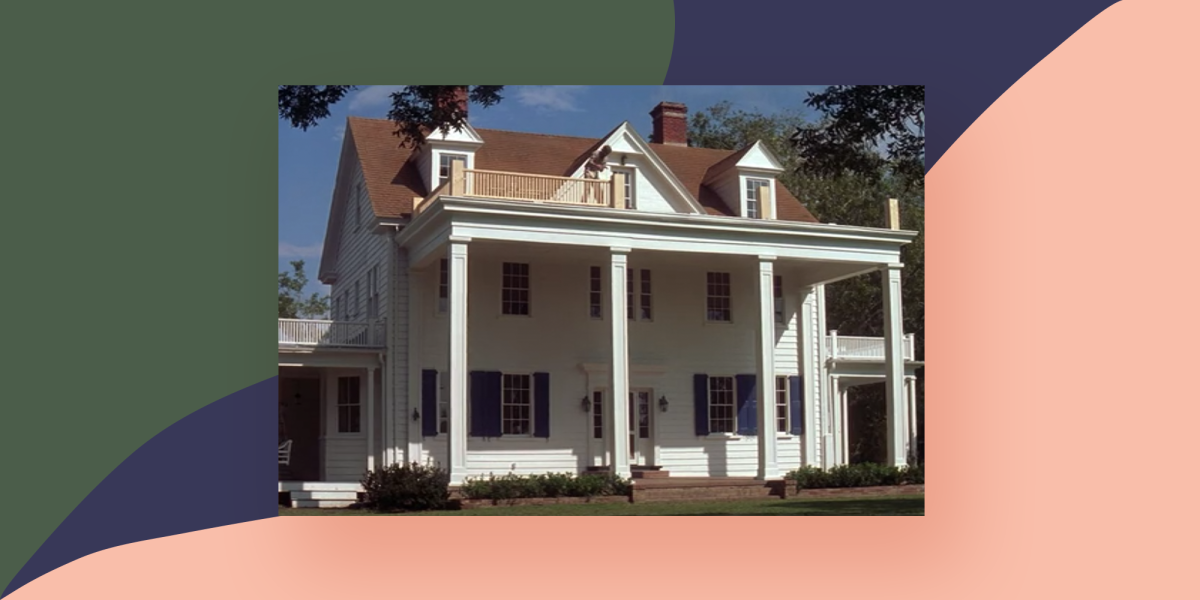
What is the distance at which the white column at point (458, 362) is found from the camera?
719 inches

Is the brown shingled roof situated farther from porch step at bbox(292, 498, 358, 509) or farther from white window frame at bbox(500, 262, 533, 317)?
porch step at bbox(292, 498, 358, 509)

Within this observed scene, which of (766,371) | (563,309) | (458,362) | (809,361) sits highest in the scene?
(563,309)

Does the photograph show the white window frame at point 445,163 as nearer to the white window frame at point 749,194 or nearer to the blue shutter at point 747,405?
the white window frame at point 749,194

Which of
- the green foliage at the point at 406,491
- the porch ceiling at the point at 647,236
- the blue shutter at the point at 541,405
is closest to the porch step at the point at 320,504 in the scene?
the green foliage at the point at 406,491

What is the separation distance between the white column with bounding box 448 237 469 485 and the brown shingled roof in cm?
185

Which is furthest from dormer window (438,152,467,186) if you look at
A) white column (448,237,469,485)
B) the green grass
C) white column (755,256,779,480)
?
the green grass

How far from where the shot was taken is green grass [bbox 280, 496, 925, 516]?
57.1 feet

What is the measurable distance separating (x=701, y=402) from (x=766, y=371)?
1.57m

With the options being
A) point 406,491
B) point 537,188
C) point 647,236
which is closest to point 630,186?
point 647,236

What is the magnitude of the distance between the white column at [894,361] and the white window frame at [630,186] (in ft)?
13.7

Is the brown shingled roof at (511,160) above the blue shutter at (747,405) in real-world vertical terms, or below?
above

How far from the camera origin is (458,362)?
1858 centimetres

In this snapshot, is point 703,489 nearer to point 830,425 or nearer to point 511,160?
point 830,425
